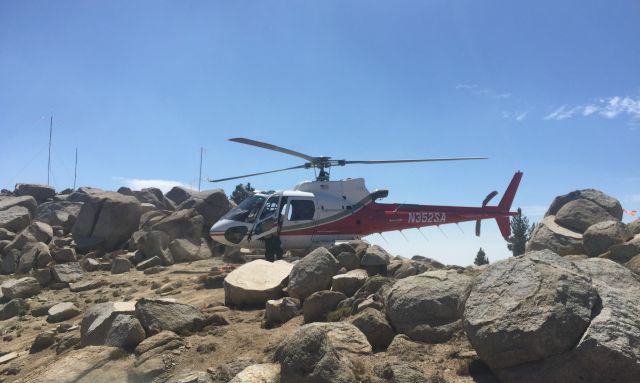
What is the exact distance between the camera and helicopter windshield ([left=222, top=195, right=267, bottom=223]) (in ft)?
55.5

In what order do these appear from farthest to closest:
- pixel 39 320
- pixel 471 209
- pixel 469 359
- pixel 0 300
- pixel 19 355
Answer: pixel 471 209 < pixel 0 300 < pixel 39 320 < pixel 19 355 < pixel 469 359

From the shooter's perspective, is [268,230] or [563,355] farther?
[268,230]

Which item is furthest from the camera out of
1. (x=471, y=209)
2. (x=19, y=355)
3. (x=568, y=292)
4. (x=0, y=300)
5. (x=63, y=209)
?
(x=63, y=209)

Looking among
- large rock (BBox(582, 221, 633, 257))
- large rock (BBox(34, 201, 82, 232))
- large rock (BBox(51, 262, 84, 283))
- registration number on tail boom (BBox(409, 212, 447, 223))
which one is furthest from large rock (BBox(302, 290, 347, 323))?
large rock (BBox(34, 201, 82, 232))

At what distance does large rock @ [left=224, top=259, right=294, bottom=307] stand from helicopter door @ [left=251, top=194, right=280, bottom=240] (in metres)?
5.08

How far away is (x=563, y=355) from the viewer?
5285 mm

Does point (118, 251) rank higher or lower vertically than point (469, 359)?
lower

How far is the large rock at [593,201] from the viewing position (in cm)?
1499

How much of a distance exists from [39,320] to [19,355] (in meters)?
3.18

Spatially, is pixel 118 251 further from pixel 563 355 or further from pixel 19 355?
pixel 563 355

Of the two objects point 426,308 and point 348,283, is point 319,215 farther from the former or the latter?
point 426,308

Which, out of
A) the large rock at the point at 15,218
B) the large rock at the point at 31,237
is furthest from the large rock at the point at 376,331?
the large rock at the point at 15,218

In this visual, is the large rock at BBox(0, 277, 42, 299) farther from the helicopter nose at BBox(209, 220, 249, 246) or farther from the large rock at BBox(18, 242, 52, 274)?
the helicopter nose at BBox(209, 220, 249, 246)

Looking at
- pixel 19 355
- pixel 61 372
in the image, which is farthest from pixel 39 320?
pixel 61 372
